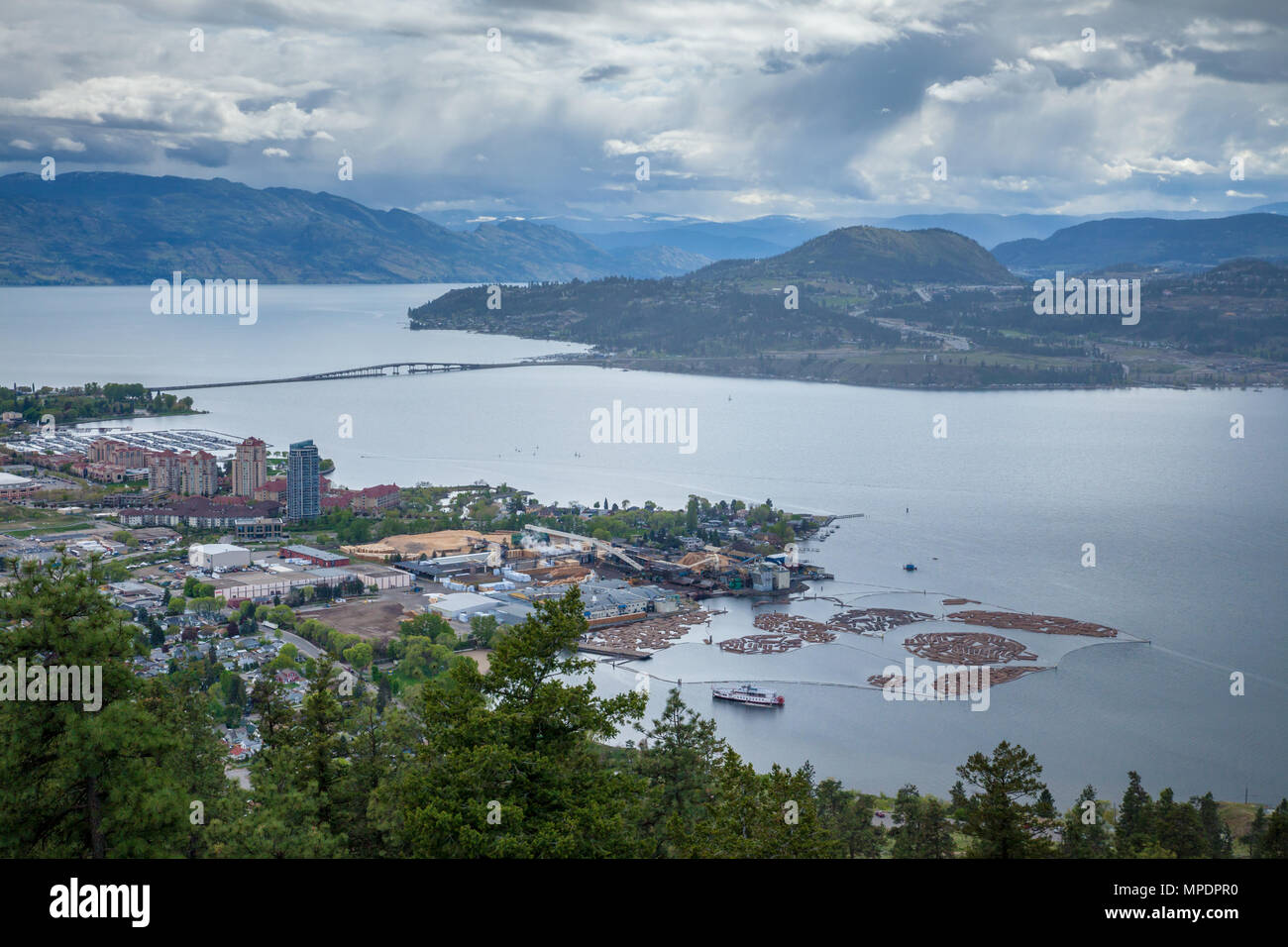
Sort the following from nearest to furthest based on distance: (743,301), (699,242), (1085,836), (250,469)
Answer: (1085,836) → (250,469) → (743,301) → (699,242)

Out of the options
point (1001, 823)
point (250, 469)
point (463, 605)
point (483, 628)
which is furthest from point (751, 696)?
point (250, 469)

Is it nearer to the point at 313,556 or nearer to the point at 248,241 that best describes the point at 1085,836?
the point at 313,556

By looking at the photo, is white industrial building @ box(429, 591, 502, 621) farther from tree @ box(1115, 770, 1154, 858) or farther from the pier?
the pier

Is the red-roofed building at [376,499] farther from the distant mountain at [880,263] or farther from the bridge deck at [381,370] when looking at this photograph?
the distant mountain at [880,263]

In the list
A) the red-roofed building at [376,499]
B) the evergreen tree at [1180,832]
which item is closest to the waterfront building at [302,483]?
the red-roofed building at [376,499]
